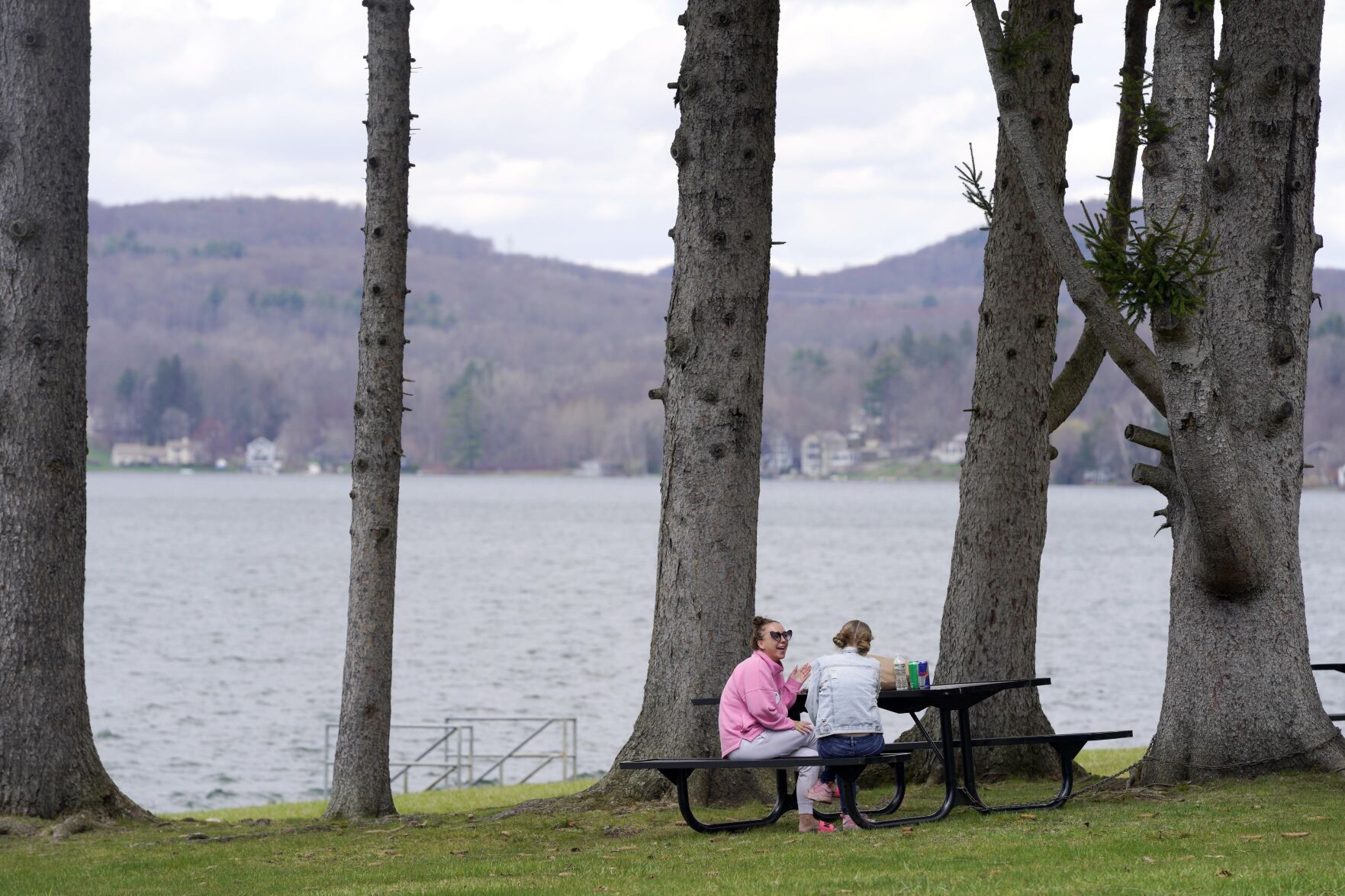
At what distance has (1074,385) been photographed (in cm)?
1121

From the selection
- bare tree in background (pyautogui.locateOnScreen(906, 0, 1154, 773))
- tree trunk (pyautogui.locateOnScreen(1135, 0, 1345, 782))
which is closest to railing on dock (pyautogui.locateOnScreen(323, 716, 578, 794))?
bare tree in background (pyautogui.locateOnScreen(906, 0, 1154, 773))

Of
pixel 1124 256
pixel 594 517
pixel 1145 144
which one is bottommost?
pixel 594 517

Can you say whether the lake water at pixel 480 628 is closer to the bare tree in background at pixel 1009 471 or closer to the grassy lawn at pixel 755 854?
the grassy lawn at pixel 755 854

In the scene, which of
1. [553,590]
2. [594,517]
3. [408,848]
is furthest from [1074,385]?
[594,517]

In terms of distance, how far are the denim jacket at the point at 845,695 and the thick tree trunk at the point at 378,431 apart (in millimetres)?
3626

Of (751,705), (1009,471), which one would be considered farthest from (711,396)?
(1009,471)

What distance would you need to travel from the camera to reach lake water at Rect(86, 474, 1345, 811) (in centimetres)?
2894

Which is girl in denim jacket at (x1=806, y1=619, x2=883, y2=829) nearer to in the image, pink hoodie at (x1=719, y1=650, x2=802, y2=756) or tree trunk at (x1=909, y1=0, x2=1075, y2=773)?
pink hoodie at (x1=719, y1=650, x2=802, y2=756)

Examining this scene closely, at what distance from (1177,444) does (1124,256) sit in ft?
3.57

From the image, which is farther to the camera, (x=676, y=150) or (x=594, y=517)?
(x=594, y=517)

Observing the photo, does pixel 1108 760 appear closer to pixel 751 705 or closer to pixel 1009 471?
pixel 1009 471

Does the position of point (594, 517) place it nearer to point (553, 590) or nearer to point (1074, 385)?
point (553, 590)

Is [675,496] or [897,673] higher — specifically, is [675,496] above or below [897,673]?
above

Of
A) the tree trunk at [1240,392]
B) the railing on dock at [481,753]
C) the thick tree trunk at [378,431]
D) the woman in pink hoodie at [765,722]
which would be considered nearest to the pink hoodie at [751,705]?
the woman in pink hoodie at [765,722]
